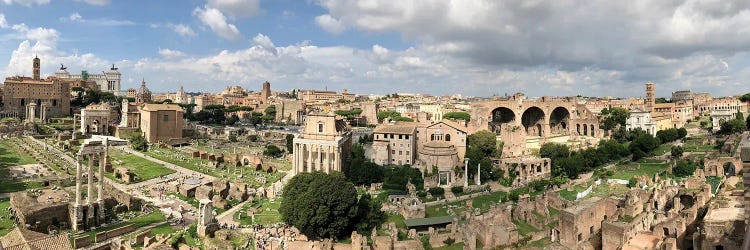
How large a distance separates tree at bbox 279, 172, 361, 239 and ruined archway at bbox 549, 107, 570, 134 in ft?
188

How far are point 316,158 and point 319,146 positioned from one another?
4.44 ft

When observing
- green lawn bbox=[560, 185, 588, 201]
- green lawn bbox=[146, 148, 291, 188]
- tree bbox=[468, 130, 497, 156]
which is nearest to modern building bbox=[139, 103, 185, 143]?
green lawn bbox=[146, 148, 291, 188]

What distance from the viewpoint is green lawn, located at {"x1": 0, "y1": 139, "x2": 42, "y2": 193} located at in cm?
3822

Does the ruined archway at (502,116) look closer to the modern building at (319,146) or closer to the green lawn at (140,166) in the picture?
the modern building at (319,146)

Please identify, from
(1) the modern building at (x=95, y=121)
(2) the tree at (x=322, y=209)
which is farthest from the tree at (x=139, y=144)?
(2) the tree at (x=322, y=209)

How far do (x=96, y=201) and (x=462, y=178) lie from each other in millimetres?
30468

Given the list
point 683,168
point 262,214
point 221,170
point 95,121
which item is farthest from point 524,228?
point 95,121

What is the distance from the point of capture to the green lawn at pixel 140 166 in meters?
45.8

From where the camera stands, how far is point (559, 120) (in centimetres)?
7956

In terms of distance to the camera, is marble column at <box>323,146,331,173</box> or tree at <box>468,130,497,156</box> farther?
tree at <box>468,130,497,156</box>

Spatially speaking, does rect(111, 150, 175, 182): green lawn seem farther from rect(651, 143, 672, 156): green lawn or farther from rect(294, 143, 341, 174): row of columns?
rect(651, 143, 672, 156): green lawn

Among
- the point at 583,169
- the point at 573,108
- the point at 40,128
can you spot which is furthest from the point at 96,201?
the point at 573,108

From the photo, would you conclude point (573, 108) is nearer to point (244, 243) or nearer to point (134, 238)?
point (244, 243)

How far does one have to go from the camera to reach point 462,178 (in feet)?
152
